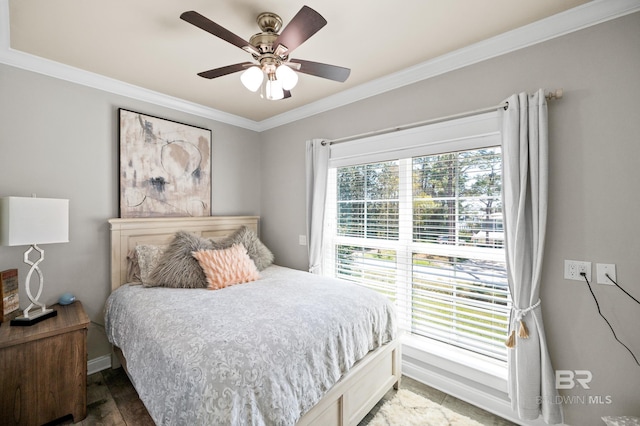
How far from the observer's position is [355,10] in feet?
5.33

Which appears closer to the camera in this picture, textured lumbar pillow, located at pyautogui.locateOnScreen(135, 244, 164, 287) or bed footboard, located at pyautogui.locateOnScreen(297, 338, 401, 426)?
bed footboard, located at pyautogui.locateOnScreen(297, 338, 401, 426)

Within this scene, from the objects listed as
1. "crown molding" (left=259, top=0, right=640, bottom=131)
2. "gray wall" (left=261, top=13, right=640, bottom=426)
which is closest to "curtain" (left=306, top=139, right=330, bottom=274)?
"crown molding" (left=259, top=0, right=640, bottom=131)

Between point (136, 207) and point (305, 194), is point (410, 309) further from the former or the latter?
point (136, 207)

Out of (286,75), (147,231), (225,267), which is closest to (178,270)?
(225,267)

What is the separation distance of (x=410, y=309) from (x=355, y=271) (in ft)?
2.09

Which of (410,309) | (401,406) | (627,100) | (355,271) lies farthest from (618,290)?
(355,271)

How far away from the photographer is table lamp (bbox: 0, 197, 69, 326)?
1696mm

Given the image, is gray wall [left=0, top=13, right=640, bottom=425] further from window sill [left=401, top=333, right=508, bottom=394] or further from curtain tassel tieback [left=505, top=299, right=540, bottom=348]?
window sill [left=401, top=333, right=508, bottom=394]

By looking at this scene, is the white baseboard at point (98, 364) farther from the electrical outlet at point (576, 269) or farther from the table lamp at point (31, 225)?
the electrical outlet at point (576, 269)

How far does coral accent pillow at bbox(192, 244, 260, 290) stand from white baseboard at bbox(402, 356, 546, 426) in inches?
62.0

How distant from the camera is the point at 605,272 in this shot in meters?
1.58

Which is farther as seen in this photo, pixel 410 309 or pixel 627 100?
pixel 410 309

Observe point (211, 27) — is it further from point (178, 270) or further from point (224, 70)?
point (178, 270)

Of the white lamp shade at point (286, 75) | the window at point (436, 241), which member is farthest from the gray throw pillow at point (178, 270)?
the white lamp shade at point (286, 75)
